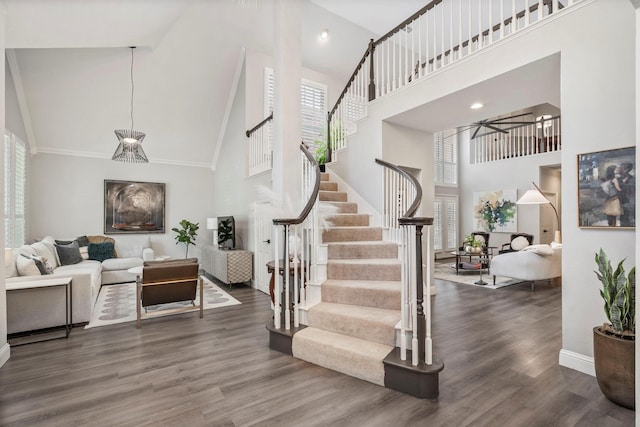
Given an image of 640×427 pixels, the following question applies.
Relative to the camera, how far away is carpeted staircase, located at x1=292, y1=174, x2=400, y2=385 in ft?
9.00

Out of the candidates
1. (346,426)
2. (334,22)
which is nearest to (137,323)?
(346,426)

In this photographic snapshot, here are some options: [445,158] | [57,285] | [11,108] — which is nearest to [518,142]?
[445,158]

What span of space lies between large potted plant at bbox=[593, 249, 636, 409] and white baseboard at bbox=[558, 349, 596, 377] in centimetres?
37

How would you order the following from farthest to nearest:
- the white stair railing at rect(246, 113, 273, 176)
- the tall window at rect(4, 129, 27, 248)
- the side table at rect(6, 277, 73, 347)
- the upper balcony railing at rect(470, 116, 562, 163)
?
the upper balcony railing at rect(470, 116, 562, 163), the white stair railing at rect(246, 113, 273, 176), the tall window at rect(4, 129, 27, 248), the side table at rect(6, 277, 73, 347)

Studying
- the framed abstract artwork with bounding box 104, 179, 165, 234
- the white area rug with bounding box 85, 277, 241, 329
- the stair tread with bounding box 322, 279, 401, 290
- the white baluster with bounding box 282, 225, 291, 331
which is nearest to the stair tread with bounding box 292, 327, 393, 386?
the white baluster with bounding box 282, 225, 291, 331

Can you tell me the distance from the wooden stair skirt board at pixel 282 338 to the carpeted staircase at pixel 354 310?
0.06m

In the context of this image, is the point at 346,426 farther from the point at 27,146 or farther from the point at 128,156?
the point at 27,146

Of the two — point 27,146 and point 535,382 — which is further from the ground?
point 27,146

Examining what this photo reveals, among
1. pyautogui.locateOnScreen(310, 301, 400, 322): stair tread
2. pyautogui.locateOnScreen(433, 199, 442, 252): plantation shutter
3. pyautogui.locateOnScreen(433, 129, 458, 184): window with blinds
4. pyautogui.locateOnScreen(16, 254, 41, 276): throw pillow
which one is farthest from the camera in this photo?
pyautogui.locateOnScreen(433, 129, 458, 184): window with blinds

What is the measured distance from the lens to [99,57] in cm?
568

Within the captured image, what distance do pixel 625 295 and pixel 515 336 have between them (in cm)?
Result: 152

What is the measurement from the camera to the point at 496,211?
9898 millimetres

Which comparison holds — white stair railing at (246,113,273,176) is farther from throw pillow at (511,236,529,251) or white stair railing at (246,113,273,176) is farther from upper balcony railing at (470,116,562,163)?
upper balcony railing at (470,116,562,163)

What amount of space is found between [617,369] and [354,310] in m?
2.00
